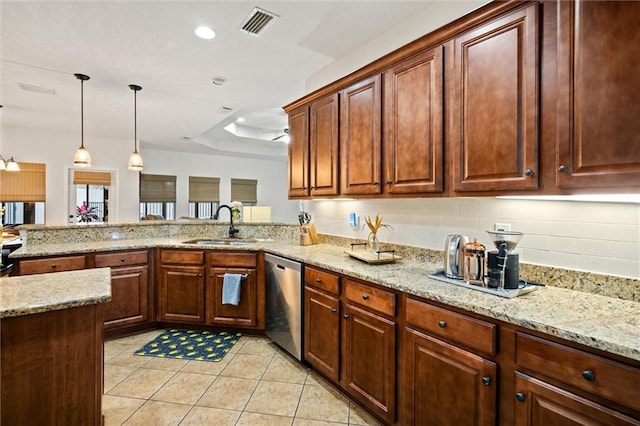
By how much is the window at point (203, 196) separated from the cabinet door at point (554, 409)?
7.98 m

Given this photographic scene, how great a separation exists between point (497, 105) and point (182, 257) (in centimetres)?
306

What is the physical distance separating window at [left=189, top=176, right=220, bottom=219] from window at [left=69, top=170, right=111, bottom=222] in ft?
6.32

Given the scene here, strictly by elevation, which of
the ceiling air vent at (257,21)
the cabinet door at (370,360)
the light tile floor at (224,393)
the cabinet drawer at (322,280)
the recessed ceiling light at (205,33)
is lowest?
the light tile floor at (224,393)

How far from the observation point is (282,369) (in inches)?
104

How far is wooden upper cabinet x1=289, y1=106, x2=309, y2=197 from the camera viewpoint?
10.2 feet

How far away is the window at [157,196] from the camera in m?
7.40

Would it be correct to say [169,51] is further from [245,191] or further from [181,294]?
[245,191]

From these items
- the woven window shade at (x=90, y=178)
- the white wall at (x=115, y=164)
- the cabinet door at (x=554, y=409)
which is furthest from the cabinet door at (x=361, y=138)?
the woven window shade at (x=90, y=178)

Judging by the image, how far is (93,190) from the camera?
6.38 m

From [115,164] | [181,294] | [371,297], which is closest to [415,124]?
[371,297]

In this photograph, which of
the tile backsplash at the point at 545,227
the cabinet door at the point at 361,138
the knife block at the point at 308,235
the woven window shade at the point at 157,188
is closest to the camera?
the tile backsplash at the point at 545,227

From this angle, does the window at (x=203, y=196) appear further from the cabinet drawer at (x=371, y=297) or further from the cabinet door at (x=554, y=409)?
the cabinet door at (x=554, y=409)

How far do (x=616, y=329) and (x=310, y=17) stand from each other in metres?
2.42

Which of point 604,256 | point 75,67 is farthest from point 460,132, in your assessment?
point 75,67
